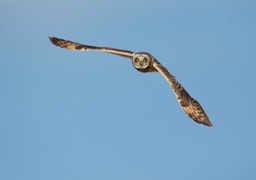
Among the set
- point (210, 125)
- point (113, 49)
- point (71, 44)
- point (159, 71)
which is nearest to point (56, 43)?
point (71, 44)

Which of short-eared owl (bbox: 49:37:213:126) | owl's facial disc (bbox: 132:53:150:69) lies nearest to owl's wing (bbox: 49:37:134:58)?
short-eared owl (bbox: 49:37:213:126)

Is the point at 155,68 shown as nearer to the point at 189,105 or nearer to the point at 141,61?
the point at 141,61

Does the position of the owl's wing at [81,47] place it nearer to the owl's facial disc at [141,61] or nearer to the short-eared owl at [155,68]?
the short-eared owl at [155,68]

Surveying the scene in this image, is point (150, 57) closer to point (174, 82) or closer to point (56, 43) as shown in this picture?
point (174, 82)

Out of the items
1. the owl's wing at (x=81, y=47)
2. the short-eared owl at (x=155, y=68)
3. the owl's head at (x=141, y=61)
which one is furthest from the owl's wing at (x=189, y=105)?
the owl's wing at (x=81, y=47)

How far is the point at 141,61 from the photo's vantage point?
4156 centimetres

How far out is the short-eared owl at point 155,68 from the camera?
125 feet

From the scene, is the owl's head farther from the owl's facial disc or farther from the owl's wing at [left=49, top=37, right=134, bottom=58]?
the owl's wing at [left=49, top=37, right=134, bottom=58]

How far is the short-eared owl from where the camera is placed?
38.0 m

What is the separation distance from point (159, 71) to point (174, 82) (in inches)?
65.2

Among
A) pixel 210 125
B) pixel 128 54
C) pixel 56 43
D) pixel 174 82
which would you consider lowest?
pixel 210 125

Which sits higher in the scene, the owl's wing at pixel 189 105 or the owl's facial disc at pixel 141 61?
the owl's facial disc at pixel 141 61

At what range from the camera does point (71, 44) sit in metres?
46.2

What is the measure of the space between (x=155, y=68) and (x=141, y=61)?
36.9 inches
